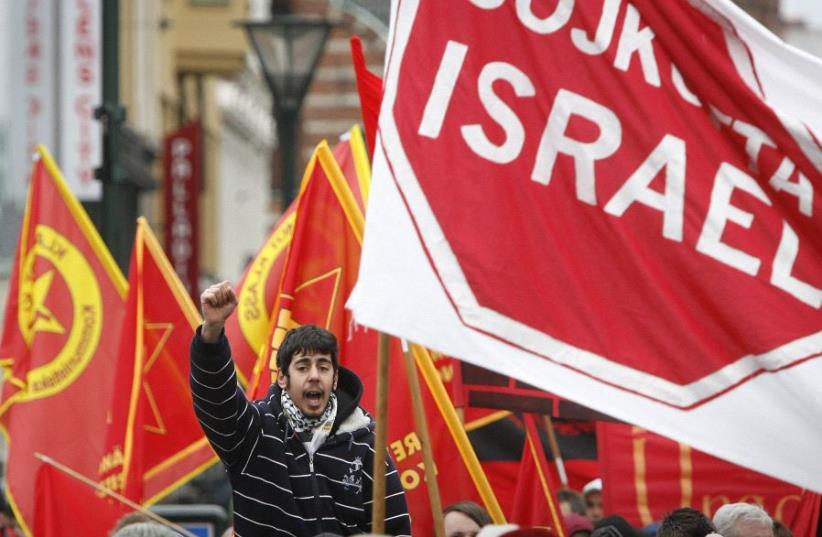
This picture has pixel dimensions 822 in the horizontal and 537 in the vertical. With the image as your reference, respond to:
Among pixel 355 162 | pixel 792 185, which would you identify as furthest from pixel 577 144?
pixel 355 162

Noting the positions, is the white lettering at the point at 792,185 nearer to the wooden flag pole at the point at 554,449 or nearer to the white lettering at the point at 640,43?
the white lettering at the point at 640,43

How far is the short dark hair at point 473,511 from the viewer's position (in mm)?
7578

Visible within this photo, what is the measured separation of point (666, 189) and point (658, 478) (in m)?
4.49

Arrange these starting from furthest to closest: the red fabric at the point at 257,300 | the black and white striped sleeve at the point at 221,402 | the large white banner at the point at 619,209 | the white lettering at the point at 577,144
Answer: the red fabric at the point at 257,300
the black and white striped sleeve at the point at 221,402
the white lettering at the point at 577,144
the large white banner at the point at 619,209

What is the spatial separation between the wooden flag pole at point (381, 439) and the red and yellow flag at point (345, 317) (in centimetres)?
274

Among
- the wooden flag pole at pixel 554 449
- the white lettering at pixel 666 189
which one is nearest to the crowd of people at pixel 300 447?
the white lettering at pixel 666 189

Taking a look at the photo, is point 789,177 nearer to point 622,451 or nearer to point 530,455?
point 530,455

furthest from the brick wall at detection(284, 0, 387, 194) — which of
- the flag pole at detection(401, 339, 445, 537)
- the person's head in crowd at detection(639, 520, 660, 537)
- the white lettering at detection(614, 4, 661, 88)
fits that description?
the white lettering at detection(614, 4, 661, 88)

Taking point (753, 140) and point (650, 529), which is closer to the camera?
point (753, 140)

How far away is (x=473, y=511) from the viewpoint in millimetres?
7609

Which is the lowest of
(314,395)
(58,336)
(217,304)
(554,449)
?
(554,449)

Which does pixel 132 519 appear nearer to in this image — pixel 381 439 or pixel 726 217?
pixel 381 439

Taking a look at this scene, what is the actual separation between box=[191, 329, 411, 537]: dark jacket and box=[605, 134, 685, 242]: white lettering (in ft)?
3.99

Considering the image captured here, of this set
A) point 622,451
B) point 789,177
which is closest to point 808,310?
point 789,177
